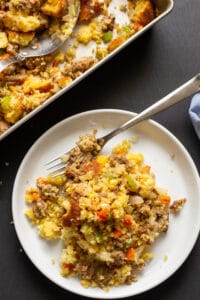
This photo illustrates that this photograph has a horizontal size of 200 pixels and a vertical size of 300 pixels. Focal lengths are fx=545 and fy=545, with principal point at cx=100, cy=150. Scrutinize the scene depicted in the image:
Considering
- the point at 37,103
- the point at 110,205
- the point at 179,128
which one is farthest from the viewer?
the point at 179,128

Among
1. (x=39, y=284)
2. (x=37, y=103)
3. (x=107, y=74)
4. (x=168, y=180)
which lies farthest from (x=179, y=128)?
(x=39, y=284)

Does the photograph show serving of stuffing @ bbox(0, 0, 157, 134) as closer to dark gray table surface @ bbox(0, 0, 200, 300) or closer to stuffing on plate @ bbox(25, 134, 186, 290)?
dark gray table surface @ bbox(0, 0, 200, 300)

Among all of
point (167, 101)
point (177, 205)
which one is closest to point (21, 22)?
point (167, 101)

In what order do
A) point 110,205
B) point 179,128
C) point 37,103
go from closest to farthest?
point 110,205 → point 37,103 → point 179,128

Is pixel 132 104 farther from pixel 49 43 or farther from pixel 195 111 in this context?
pixel 49 43

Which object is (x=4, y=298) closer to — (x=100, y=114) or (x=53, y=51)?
(x=100, y=114)

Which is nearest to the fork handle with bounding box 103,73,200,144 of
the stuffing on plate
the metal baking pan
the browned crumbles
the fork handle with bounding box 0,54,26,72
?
the stuffing on plate
